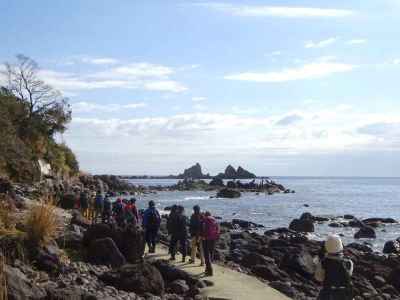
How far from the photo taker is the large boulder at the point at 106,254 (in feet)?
54.5

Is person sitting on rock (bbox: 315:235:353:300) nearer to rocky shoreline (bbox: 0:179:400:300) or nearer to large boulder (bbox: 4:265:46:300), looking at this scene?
rocky shoreline (bbox: 0:179:400:300)

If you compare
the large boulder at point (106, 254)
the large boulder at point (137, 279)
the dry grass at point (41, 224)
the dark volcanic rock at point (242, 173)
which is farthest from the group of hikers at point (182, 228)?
the dark volcanic rock at point (242, 173)

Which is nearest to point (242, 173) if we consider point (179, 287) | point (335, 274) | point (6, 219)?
point (6, 219)

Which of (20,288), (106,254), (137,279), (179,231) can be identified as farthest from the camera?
(179,231)

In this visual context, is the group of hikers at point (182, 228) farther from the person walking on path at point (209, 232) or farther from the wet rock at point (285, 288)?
the wet rock at point (285, 288)

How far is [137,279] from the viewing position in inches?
557

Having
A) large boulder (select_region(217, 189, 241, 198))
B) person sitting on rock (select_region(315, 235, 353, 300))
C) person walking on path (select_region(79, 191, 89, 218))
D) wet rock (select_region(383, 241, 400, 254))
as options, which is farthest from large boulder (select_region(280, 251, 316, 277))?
large boulder (select_region(217, 189, 241, 198))

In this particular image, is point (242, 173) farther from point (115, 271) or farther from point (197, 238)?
point (115, 271)

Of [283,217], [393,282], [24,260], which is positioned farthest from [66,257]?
[283,217]

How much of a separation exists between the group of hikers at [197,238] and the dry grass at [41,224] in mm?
4016

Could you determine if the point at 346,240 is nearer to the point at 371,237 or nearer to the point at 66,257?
the point at 371,237

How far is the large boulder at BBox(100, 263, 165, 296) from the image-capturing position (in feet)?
46.2

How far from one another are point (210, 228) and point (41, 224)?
4512 millimetres

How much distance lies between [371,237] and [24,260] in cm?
3509
